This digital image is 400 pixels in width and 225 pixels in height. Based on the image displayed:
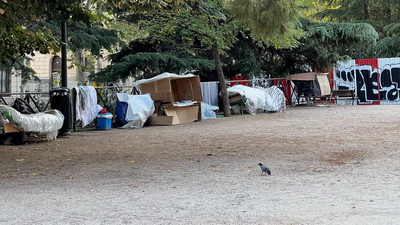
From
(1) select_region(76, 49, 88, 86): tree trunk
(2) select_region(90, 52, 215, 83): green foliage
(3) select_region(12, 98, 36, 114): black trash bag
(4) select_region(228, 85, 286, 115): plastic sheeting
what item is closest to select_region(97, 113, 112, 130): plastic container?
(3) select_region(12, 98, 36, 114): black trash bag

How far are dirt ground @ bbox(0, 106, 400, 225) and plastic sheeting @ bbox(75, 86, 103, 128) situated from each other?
3.40 meters

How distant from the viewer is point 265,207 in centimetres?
519

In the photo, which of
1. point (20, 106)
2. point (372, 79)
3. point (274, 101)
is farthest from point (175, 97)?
point (372, 79)

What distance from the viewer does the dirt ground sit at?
4926mm

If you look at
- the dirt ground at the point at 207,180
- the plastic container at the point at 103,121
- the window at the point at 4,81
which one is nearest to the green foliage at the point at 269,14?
the dirt ground at the point at 207,180

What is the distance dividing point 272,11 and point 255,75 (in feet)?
47.8

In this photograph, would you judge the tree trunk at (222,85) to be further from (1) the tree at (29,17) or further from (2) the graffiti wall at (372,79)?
(2) the graffiti wall at (372,79)

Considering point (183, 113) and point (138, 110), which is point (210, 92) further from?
point (138, 110)

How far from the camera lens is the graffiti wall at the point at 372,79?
2773 centimetres

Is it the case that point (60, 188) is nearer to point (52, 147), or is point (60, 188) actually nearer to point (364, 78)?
point (52, 147)

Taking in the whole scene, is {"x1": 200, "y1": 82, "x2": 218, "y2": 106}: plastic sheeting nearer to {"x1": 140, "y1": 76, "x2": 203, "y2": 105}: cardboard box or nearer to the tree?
{"x1": 140, "y1": 76, "x2": 203, "y2": 105}: cardboard box

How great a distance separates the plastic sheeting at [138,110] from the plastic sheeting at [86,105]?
1079 mm

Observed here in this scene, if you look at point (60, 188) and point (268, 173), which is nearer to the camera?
point (60, 188)

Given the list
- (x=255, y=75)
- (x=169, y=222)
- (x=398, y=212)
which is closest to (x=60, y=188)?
(x=169, y=222)
